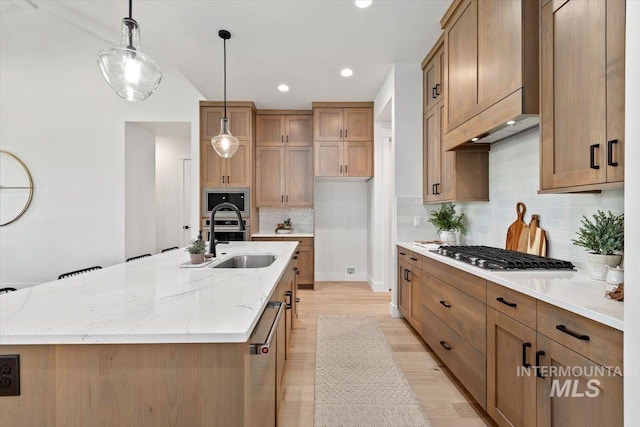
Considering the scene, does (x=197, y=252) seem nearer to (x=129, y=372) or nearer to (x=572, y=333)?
(x=129, y=372)

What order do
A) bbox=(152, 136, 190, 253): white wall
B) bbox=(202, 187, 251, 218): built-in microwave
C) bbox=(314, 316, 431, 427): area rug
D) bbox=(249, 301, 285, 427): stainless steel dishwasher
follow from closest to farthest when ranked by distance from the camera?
bbox=(249, 301, 285, 427): stainless steel dishwasher < bbox=(314, 316, 431, 427): area rug < bbox=(202, 187, 251, 218): built-in microwave < bbox=(152, 136, 190, 253): white wall

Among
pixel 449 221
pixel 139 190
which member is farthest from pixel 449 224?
pixel 139 190

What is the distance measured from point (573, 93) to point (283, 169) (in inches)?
159

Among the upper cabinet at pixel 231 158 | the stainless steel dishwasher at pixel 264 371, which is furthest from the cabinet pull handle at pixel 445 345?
the upper cabinet at pixel 231 158

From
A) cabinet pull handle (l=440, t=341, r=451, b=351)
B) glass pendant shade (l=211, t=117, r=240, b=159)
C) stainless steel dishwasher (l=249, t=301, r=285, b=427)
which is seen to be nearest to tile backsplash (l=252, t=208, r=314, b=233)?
glass pendant shade (l=211, t=117, r=240, b=159)

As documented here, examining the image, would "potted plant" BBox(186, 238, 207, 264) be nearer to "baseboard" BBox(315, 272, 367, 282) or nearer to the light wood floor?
the light wood floor

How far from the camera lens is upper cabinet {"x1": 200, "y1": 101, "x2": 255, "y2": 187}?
480 centimetres

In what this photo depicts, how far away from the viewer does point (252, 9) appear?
263 centimetres

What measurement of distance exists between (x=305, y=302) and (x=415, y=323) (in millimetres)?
1691

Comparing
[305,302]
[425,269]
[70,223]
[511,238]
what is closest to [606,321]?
[511,238]

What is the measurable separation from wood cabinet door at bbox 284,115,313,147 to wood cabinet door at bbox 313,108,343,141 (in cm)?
33

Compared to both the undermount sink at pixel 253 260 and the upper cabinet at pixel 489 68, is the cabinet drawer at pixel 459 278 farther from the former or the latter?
the undermount sink at pixel 253 260

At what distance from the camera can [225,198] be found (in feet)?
15.8

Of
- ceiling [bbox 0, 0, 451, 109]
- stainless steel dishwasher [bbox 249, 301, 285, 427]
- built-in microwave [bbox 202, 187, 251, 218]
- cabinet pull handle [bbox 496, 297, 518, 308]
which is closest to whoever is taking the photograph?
stainless steel dishwasher [bbox 249, 301, 285, 427]
